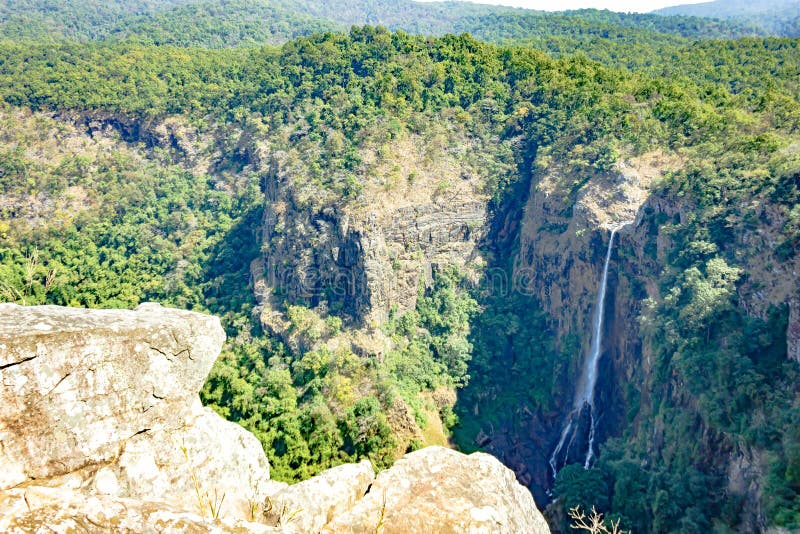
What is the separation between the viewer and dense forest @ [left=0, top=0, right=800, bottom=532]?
87.5 feet

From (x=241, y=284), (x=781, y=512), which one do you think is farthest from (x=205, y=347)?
(x=241, y=284)

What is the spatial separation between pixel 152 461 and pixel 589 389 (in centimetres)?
3127

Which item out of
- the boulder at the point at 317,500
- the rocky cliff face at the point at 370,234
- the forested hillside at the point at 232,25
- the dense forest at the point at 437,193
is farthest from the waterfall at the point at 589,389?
the forested hillside at the point at 232,25

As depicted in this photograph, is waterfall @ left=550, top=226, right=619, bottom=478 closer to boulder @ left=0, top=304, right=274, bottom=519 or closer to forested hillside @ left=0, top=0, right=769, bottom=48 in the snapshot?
boulder @ left=0, top=304, right=274, bottom=519

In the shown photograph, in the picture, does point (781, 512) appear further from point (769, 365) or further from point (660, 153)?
point (660, 153)

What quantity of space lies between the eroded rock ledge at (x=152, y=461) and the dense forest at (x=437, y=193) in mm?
11702

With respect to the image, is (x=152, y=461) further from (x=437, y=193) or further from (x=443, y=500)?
(x=437, y=193)

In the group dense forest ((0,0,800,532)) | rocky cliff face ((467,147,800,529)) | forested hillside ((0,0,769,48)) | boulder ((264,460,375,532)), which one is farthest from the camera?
forested hillside ((0,0,769,48))

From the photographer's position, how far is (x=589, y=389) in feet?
123

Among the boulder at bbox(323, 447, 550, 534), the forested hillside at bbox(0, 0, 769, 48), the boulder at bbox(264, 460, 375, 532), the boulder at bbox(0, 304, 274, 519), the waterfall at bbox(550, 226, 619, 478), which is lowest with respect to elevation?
the waterfall at bbox(550, 226, 619, 478)

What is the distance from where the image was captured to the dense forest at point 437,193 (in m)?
26.7

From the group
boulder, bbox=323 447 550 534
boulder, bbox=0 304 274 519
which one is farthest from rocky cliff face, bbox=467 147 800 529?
boulder, bbox=0 304 274 519

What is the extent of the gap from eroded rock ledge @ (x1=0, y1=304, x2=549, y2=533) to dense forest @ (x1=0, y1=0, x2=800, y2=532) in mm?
11702

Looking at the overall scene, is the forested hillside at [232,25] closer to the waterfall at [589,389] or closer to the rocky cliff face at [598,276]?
the rocky cliff face at [598,276]
